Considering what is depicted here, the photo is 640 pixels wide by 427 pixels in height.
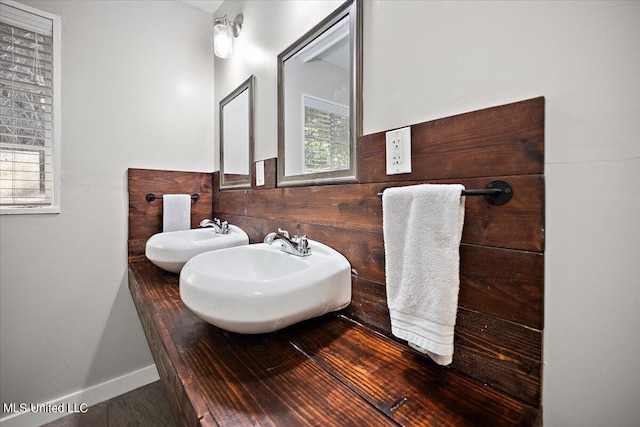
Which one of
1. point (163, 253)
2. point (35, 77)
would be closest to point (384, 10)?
point (163, 253)

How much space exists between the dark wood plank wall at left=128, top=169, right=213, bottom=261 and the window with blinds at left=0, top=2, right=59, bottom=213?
356mm

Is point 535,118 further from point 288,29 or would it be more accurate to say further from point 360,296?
point 288,29

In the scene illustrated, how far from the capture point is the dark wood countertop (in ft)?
1.66

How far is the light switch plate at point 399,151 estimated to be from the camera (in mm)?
769

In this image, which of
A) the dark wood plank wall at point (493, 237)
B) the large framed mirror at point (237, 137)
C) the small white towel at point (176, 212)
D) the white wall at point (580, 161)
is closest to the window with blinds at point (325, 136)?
the dark wood plank wall at point (493, 237)

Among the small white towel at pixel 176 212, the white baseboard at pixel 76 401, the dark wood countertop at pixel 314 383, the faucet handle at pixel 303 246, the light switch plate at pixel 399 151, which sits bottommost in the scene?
the white baseboard at pixel 76 401

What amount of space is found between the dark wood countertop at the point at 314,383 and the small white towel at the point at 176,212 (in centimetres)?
106

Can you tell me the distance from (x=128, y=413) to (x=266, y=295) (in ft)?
5.10

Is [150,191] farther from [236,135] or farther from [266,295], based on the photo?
[266,295]

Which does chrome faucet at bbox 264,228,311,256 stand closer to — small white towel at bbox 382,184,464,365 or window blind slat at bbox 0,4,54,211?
small white towel at bbox 382,184,464,365

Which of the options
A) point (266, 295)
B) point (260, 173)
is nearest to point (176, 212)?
point (260, 173)

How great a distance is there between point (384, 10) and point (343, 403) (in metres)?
1.03

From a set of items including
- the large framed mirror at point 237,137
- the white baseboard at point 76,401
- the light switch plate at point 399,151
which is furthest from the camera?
the large framed mirror at point 237,137

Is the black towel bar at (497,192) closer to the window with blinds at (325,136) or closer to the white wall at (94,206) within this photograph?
the window with blinds at (325,136)
